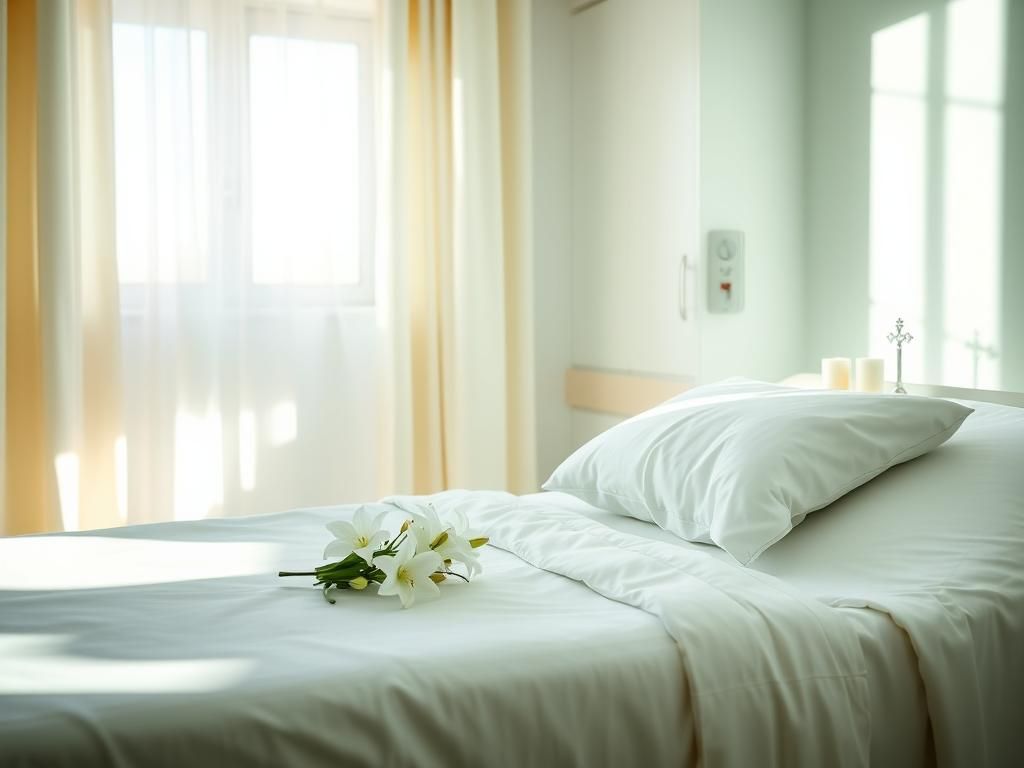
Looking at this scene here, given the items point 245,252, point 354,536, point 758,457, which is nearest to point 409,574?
point 354,536

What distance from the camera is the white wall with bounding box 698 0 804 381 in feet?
10.4

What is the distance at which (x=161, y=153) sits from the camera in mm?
3135

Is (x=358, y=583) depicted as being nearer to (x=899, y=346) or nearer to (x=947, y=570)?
(x=947, y=570)

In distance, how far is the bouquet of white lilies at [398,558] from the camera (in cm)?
150

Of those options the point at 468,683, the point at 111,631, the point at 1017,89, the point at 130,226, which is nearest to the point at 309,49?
the point at 130,226

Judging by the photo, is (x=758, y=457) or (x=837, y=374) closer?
(x=758, y=457)

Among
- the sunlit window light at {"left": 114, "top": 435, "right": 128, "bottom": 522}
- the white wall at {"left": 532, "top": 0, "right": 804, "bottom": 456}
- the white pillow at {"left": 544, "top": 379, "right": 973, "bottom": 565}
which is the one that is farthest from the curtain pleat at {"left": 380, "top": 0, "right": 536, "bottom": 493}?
the white pillow at {"left": 544, "top": 379, "right": 973, "bottom": 565}

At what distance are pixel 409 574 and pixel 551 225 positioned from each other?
2579 millimetres

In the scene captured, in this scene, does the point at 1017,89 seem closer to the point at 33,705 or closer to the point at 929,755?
the point at 929,755

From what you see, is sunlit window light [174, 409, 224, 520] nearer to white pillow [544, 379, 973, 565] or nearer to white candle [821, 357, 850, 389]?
white pillow [544, 379, 973, 565]

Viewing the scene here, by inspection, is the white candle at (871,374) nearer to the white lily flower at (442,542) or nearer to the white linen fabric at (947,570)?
the white linen fabric at (947,570)

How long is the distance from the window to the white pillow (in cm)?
166

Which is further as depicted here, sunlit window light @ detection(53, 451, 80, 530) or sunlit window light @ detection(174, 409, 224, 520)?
sunlit window light @ detection(174, 409, 224, 520)

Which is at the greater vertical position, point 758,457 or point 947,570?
point 758,457
